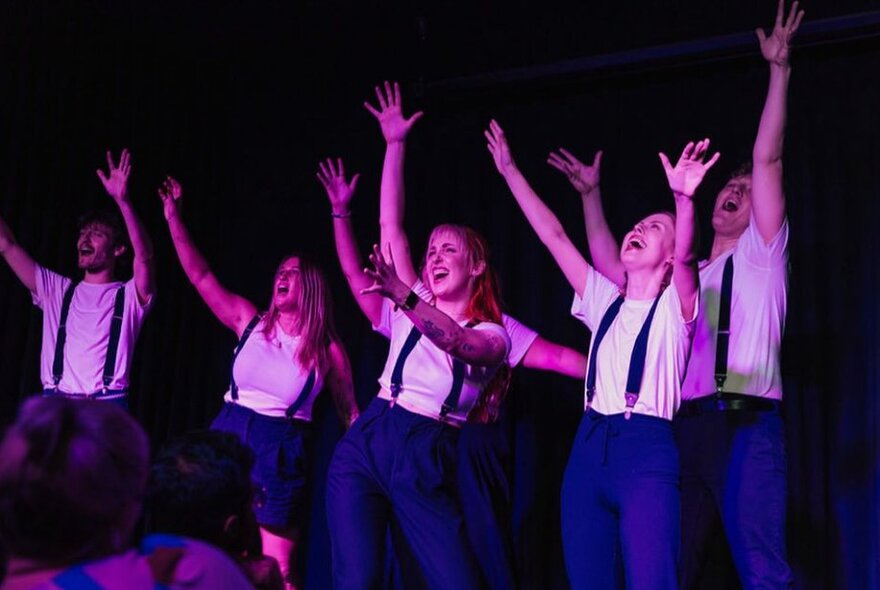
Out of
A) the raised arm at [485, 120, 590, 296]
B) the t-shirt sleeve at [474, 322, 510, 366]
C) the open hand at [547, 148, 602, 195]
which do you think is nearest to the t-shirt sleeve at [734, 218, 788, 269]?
the raised arm at [485, 120, 590, 296]

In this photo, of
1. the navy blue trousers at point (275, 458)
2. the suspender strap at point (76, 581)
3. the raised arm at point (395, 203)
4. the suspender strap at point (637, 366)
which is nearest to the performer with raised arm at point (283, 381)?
the navy blue trousers at point (275, 458)

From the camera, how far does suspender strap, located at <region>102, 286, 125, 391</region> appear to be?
4.45 meters

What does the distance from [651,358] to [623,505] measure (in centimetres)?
48

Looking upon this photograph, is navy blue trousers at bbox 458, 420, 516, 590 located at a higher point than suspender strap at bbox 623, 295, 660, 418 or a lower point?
lower

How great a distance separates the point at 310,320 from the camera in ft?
14.2

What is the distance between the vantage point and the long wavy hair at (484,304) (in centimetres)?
361

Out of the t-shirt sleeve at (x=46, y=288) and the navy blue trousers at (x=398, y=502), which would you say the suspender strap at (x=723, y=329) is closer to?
the navy blue trousers at (x=398, y=502)

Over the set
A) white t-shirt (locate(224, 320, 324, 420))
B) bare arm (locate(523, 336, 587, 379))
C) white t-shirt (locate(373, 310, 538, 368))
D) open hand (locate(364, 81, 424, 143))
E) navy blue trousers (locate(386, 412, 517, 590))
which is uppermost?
open hand (locate(364, 81, 424, 143))

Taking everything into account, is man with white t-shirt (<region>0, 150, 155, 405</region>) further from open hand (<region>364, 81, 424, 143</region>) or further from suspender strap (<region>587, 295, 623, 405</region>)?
suspender strap (<region>587, 295, 623, 405</region>)

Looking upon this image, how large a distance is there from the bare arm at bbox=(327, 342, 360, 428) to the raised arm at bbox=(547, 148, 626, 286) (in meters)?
1.26

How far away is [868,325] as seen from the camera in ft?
12.8

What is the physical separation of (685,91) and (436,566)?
2.49 m

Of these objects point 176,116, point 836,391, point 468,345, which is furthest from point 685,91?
point 176,116

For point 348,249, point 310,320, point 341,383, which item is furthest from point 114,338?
point 348,249
